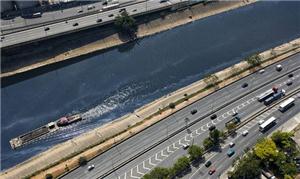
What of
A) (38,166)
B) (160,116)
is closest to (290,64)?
(160,116)

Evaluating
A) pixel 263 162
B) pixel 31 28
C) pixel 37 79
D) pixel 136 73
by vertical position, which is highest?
pixel 31 28

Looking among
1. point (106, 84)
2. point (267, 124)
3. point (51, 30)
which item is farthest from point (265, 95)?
point (51, 30)

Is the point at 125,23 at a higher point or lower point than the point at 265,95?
higher

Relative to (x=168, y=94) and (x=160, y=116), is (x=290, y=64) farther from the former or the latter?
(x=160, y=116)

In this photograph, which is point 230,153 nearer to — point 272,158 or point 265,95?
point 272,158

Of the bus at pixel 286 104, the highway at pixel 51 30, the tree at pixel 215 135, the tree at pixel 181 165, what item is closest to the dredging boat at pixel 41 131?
the tree at pixel 181 165

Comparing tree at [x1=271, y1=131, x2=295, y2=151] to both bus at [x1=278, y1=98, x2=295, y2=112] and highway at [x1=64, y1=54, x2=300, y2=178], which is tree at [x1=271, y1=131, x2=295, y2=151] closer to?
highway at [x1=64, y1=54, x2=300, y2=178]
